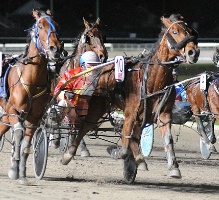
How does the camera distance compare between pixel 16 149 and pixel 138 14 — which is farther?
pixel 138 14

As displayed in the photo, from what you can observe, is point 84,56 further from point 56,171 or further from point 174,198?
point 174,198

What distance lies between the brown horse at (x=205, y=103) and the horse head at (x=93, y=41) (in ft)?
4.50

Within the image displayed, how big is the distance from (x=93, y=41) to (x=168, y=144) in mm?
3869

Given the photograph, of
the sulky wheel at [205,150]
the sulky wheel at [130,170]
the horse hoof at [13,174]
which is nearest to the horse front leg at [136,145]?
the sulky wheel at [130,170]

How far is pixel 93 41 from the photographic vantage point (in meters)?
12.9

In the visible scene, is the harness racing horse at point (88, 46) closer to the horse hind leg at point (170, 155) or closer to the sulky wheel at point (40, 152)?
the sulky wheel at point (40, 152)

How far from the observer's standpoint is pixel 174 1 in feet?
68.3

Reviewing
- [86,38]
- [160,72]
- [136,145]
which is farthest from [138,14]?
[160,72]

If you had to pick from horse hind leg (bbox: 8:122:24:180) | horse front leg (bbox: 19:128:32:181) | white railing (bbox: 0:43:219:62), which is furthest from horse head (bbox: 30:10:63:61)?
white railing (bbox: 0:43:219:62)

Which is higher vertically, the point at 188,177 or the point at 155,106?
the point at 155,106

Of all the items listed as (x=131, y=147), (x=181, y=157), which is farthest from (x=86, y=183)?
(x=181, y=157)

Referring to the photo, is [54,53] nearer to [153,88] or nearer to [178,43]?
[153,88]

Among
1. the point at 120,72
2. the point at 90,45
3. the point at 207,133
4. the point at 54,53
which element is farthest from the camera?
the point at 207,133

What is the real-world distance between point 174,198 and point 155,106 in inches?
45.5
